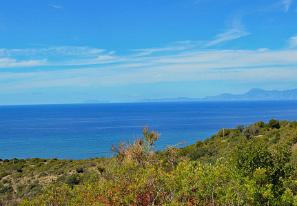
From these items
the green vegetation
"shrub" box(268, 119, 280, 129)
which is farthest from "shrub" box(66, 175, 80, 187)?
"shrub" box(268, 119, 280, 129)

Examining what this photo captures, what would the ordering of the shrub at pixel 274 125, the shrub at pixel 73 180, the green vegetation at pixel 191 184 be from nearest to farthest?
the green vegetation at pixel 191 184
the shrub at pixel 73 180
the shrub at pixel 274 125

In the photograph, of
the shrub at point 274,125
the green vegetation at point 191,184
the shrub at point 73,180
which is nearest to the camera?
the green vegetation at point 191,184

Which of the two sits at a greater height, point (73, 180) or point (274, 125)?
point (274, 125)

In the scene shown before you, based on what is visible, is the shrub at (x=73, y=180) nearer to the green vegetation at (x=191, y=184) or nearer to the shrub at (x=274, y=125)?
the green vegetation at (x=191, y=184)

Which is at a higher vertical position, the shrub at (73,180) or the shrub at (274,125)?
the shrub at (274,125)

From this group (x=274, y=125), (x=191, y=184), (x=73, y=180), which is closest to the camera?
(x=191, y=184)

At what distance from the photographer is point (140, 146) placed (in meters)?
23.5

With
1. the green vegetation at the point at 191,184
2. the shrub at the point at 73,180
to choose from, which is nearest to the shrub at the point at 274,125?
the shrub at the point at 73,180

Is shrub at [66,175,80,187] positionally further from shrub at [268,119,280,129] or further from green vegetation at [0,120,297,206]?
shrub at [268,119,280,129]

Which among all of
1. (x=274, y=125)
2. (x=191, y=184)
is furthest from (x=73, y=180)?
(x=191, y=184)

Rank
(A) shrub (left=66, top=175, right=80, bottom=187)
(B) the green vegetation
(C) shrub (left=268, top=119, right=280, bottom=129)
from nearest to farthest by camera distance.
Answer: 1. (B) the green vegetation
2. (A) shrub (left=66, top=175, right=80, bottom=187)
3. (C) shrub (left=268, top=119, right=280, bottom=129)

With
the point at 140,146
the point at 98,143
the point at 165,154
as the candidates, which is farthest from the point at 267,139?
the point at 98,143

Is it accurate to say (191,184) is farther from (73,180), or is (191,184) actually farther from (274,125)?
(274,125)

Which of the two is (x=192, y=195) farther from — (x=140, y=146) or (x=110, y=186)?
(x=140, y=146)
